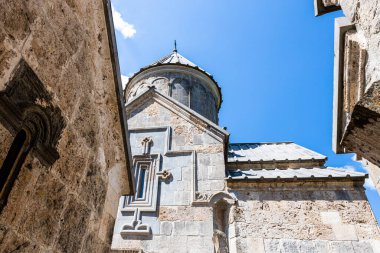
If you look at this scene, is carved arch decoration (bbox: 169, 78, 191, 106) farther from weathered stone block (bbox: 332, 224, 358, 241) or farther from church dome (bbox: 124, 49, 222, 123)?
weathered stone block (bbox: 332, 224, 358, 241)

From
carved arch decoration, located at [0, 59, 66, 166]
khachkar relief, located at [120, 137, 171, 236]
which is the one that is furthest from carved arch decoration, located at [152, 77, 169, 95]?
carved arch decoration, located at [0, 59, 66, 166]

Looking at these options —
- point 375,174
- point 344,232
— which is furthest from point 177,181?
point 375,174

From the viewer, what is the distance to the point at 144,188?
18.9 feet

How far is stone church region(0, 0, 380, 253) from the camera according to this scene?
160 centimetres

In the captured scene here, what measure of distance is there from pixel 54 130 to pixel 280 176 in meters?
4.36

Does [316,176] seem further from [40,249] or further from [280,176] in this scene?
[40,249]

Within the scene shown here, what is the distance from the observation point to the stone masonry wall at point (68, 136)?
1.55 meters

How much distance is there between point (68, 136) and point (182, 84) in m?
8.66

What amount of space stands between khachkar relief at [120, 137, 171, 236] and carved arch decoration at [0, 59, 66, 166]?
12.1ft

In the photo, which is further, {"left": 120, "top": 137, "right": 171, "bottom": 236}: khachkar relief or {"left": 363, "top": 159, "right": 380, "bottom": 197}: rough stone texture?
{"left": 120, "top": 137, "right": 171, "bottom": 236}: khachkar relief

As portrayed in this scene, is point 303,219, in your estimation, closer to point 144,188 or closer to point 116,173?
point 144,188

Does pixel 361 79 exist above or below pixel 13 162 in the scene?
above

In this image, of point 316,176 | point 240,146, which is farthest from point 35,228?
point 240,146

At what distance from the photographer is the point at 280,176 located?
5.14 metres
